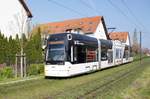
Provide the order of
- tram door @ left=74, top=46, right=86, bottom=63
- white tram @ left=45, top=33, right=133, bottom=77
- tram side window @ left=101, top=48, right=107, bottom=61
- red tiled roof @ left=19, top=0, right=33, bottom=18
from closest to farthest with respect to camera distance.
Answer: white tram @ left=45, top=33, right=133, bottom=77 → tram door @ left=74, top=46, right=86, bottom=63 → tram side window @ left=101, top=48, right=107, bottom=61 → red tiled roof @ left=19, top=0, right=33, bottom=18

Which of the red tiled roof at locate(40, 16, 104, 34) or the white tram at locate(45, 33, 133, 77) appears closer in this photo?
the white tram at locate(45, 33, 133, 77)

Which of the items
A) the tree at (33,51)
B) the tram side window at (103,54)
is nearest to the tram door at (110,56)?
the tram side window at (103,54)

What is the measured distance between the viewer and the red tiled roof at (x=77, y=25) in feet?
236

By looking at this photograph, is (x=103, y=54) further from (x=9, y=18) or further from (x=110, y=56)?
(x=9, y=18)

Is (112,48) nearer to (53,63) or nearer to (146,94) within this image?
(53,63)

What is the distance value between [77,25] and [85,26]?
4.23 metres

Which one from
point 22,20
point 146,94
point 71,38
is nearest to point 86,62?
point 71,38

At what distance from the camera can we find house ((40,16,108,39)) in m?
70.9

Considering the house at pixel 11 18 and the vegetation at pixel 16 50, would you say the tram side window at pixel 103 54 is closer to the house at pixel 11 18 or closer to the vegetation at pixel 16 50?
the vegetation at pixel 16 50

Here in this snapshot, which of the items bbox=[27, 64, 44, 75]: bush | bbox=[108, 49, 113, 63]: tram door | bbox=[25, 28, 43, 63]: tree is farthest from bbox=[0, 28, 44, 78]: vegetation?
bbox=[108, 49, 113, 63]: tram door

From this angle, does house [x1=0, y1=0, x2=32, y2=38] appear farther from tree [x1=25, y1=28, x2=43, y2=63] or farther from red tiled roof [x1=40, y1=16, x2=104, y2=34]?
red tiled roof [x1=40, y1=16, x2=104, y2=34]

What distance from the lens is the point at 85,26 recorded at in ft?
245

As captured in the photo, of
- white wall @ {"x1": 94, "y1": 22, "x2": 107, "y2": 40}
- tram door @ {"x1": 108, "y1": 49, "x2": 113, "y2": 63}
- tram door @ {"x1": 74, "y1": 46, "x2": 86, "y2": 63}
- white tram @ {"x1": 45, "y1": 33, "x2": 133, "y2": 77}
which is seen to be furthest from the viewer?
white wall @ {"x1": 94, "y1": 22, "x2": 107, "y2": 40}

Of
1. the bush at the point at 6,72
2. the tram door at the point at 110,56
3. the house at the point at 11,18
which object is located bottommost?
the bush at the point at 6,72
